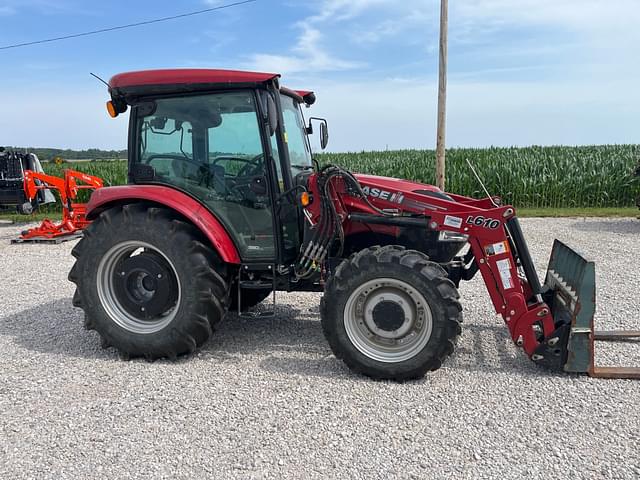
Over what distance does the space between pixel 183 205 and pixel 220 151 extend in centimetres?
56

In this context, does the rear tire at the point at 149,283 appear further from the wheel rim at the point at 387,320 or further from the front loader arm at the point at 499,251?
the front loader arm at the point at 499,251

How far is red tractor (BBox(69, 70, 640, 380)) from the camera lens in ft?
12.9

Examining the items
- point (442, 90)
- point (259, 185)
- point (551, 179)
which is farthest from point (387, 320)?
point (551, 179)

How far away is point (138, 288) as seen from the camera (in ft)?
15.0

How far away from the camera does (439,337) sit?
380cm

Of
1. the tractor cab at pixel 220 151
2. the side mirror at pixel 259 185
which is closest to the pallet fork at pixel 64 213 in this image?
the tractor cab at pixel 220 151

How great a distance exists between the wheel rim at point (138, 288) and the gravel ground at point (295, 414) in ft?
1.18

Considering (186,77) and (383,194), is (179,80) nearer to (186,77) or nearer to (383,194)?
(186,77)

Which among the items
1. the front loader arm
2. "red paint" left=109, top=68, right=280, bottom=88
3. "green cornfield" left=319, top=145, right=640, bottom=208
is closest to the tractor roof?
"red paint" left=109, top=68, right=280, bottom=88

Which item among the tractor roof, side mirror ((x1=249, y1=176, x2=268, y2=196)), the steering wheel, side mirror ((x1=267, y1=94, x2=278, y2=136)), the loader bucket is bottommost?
the loader bucket

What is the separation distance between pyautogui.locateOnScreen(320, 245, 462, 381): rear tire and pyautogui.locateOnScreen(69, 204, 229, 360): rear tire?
1064mm

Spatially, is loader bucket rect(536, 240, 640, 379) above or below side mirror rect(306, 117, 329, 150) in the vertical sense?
below

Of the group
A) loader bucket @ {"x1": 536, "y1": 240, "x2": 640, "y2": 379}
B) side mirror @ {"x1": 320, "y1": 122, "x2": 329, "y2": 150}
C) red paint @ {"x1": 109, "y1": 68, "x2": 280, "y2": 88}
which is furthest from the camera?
side mirror @ {"x1": 320, "y1": 122, "x2": 329, "y2": 150}

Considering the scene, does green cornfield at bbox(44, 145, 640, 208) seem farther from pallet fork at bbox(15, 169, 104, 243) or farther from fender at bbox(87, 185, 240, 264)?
fender at bbox(87, 185, 240, 264)
